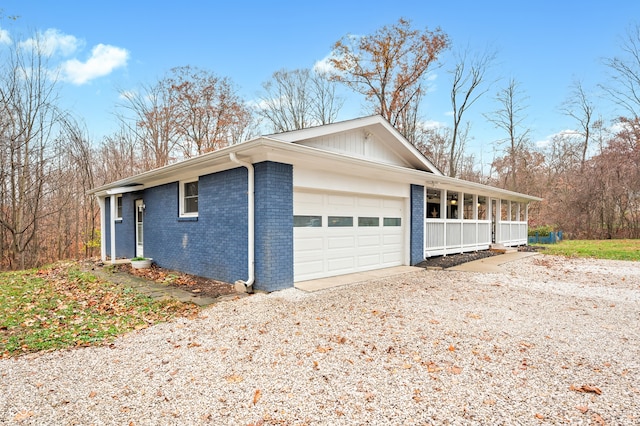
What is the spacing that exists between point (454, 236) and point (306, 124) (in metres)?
13.9

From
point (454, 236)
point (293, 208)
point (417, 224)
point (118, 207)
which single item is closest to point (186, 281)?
point (293, 208)

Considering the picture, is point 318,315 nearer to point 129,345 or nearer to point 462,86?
point 129,345

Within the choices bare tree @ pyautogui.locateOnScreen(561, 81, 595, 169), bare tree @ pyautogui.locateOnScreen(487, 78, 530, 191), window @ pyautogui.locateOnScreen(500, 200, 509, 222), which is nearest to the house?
window @ pyautogui.locateOnScreen(500, 200, 509, 222)

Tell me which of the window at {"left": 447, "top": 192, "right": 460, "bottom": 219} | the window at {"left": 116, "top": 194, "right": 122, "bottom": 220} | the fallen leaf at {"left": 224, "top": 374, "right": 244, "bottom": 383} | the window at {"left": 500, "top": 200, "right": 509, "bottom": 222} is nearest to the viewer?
the fallen leaf at {"left": 224, "top": 374, "right": 244, "bottom": 383}

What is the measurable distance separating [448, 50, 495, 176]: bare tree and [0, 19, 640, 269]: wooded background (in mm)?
61

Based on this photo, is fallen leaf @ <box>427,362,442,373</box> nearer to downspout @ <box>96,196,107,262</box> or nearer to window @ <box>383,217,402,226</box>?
window @ <box>383,217,402,226</box>

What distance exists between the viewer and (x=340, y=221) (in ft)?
25.8

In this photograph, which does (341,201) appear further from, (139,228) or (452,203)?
(139,228)

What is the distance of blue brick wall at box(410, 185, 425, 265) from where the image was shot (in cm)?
978

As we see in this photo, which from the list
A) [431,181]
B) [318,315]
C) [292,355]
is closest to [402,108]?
[431,181]

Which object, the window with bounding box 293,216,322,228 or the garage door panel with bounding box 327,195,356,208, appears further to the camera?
the garage door panel with bounding box 327,195,356,208

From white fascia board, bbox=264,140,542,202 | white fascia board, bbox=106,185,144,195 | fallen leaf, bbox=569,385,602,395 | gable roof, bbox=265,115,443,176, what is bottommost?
fallen leaf, bbox=569,385,602,395

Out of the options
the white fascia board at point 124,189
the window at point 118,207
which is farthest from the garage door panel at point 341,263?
the window at point 118,207

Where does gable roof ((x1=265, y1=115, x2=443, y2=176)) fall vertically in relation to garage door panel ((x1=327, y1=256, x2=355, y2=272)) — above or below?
above
